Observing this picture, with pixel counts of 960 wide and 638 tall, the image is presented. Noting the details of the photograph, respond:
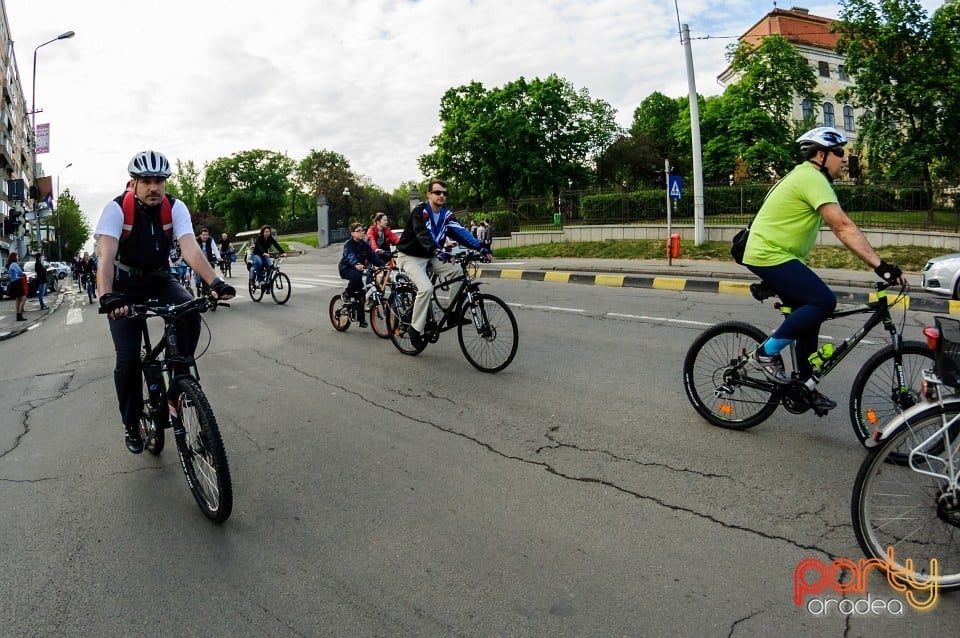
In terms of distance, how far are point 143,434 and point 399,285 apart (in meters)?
4.18

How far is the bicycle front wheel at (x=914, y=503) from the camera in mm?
2719

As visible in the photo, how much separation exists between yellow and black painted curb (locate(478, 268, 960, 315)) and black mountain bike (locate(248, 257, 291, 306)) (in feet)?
22.7

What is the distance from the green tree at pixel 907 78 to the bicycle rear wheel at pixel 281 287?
23.7 meters

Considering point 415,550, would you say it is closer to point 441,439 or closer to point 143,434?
point 441,439

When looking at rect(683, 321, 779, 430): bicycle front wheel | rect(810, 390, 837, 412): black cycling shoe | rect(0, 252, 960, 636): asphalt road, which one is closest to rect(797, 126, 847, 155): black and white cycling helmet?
rect(683, 321, 779, 430): bicycle front wheel

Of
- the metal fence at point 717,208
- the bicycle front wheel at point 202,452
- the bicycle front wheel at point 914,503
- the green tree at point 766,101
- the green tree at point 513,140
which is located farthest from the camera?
the green tree at point 513,140

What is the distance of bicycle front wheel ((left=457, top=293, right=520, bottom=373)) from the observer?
22.9 ft

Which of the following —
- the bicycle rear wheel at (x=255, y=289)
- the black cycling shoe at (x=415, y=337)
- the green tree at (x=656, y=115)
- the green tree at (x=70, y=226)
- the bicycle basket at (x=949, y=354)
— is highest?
the green tree at (x=656, y=115)

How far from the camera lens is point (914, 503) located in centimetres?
283

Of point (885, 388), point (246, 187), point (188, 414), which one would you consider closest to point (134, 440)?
point (188, 414)

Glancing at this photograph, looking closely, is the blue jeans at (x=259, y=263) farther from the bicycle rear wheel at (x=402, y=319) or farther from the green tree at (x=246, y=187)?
the green tree at (x=246, y=187)

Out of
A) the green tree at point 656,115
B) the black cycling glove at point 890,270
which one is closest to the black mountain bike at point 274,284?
the black cycling glove at point 890,270

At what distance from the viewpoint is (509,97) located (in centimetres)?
5588

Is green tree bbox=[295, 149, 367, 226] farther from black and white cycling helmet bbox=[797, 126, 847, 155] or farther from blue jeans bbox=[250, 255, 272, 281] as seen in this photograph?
black and white cycling helmet bbox=[797, 126, 847, 155]
